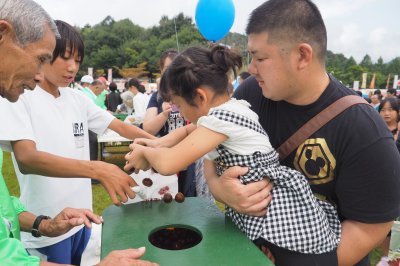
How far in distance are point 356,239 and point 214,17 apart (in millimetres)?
5275

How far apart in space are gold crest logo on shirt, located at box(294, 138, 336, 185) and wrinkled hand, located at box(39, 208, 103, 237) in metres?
0.95

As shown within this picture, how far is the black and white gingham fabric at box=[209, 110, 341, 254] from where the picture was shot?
1.26m

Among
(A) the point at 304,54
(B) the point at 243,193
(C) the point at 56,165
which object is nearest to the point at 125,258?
(B) the point at 243,193

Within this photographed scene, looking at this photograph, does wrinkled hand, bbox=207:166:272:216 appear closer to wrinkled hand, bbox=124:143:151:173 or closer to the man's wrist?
→ wrinkled hand, bbox=124:143:151:173

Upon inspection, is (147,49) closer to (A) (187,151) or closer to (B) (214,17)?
(B) (214,17)

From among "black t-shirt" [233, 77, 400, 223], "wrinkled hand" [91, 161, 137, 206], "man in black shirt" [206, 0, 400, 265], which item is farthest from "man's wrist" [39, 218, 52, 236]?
"black t-shirt" [233, 77, 400, 223]

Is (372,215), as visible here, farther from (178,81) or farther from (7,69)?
(7,69)

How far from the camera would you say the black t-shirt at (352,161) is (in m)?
1.31

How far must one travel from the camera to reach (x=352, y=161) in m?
1.33

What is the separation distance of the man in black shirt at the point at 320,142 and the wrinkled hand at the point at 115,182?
0.40 meters

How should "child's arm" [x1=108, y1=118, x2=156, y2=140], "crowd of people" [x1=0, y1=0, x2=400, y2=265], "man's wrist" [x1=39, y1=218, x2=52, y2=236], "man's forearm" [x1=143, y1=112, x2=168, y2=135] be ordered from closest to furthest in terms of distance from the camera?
"crowd of people" [x1=0, y1=0, x2=400, y2=265] < "man's wrist" [x1=39, y1=218, x2=52, y2=236] < "child's arm" [x1=108, y1=118, x2=156, y2=140] < "man's forearm" [x1=143, y1=112, x2=168, y2=135]

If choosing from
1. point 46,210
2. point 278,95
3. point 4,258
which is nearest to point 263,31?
point 278,95

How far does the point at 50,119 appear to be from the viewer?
1877 millimetres

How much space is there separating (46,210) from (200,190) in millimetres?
1717
